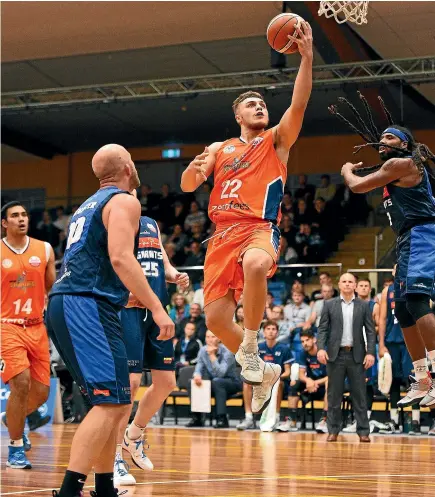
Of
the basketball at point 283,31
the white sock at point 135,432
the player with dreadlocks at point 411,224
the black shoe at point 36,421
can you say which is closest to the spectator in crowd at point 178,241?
the black shoe at point 36,421

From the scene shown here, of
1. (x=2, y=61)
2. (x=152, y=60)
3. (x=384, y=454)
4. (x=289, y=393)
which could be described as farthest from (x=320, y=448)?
(x=2, y=61)

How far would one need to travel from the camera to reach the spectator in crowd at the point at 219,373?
14734 millimetres

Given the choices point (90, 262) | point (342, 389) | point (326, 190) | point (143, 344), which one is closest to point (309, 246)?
point (326, 190)

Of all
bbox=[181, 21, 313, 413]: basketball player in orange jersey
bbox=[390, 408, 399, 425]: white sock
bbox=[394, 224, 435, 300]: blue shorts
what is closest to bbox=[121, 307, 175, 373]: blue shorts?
bbox=[181, 21, 313, 413]: basketball player in orange jersey

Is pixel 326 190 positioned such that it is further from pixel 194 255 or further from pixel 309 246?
pixel 194 255

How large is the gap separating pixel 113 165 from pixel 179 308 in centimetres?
1142

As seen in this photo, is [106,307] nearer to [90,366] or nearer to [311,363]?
[90,366]

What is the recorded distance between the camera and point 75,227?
5371 millimetres

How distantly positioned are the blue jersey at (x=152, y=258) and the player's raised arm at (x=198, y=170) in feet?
2.82

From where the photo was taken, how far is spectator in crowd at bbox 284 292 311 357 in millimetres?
15039

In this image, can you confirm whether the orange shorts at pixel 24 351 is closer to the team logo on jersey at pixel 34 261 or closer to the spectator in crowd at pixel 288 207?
the team logo on jersey at pixel 34 261

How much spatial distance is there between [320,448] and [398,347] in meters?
3.37

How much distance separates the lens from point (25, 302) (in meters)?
9.27

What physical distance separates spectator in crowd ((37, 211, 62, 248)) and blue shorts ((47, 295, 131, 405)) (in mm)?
18817
